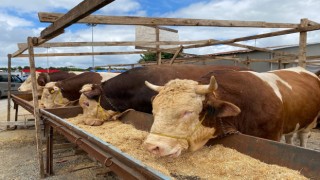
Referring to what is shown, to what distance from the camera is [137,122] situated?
4824mm

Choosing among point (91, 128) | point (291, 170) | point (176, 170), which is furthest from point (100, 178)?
point (291, 170)

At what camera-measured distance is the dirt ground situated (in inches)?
206

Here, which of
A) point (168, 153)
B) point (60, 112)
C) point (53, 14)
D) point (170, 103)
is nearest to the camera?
point (168, 153)

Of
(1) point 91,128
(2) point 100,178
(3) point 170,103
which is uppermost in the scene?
(3) point 170,103

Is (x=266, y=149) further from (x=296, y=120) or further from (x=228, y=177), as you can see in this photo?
(x=296, y=120)

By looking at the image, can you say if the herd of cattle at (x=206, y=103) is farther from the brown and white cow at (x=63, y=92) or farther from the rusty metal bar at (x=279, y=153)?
the brown and white cow at (x=63, y=92)

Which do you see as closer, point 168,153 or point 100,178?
point 168,153

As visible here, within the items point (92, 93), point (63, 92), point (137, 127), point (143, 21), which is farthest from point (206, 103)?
point (63, 92)

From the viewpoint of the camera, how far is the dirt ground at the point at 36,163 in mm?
5242

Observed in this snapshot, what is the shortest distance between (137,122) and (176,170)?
2024 mm

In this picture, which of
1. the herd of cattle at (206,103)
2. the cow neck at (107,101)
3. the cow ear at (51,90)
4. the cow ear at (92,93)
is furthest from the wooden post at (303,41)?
the cow ear at (51,90)

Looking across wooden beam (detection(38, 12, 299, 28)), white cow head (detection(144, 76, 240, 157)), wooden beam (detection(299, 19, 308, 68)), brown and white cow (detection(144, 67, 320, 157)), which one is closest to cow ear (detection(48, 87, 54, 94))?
wooden beam (detection(38, 12, 299, 28))

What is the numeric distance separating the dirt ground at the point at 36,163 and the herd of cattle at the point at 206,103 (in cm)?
89

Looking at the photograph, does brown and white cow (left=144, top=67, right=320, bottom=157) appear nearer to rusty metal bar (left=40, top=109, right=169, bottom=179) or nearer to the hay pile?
the hay pile
